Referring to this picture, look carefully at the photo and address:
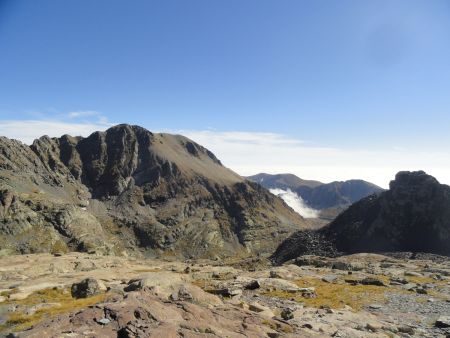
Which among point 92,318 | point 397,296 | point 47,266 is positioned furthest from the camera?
point 47,266

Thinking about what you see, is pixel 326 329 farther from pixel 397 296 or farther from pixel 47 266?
pixel 47 266

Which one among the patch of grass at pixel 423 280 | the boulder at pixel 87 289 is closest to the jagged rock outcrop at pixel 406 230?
the patch of grass at pixel 423 280

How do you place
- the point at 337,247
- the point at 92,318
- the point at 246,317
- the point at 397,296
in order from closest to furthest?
the point at 92,318 → the point at 246,317 → the point at 397,296 → the point at 337,247

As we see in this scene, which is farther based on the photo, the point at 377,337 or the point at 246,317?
the point at 377,337

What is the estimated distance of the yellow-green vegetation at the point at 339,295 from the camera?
46.3 metres

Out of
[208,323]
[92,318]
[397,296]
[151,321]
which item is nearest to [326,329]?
[208,323]

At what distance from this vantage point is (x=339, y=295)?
5322cm

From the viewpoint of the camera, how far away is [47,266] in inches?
4375

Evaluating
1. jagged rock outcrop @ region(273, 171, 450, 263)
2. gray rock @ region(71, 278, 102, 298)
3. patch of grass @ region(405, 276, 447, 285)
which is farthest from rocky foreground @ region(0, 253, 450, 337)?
jagged rock outcrop @ region(273, 171, 450, 263)

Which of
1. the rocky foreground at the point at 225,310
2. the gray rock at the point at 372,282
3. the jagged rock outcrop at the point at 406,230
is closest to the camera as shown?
the rocky foreground at the point at 225,310

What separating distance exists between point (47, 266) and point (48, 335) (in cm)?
10299

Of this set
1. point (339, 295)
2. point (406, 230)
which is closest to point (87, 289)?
→ point (339, 295)

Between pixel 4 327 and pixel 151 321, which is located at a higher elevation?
pixel 151 321

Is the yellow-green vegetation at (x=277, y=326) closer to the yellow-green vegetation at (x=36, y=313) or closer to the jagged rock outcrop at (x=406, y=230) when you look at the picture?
the yellow-green vegetation at (x=36, y=313)
